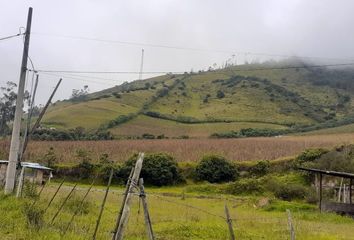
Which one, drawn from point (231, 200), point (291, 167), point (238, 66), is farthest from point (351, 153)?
point (238, 66)

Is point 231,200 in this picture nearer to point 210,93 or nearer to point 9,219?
point 9,219

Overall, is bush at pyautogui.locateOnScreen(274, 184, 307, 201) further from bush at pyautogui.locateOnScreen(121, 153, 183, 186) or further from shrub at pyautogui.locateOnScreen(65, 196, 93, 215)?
shrub at pyautogui.locateOnScreen(65, 196, 93, 215)

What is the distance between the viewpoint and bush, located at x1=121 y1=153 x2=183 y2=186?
1908 inches

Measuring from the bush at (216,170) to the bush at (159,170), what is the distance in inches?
102

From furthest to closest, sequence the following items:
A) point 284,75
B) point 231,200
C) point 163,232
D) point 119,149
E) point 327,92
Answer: point 284,75 → point 327,92 → point 119,149 → point 231,200 → point 163,232

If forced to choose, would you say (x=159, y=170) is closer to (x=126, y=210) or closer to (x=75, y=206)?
(x=75, y=206)

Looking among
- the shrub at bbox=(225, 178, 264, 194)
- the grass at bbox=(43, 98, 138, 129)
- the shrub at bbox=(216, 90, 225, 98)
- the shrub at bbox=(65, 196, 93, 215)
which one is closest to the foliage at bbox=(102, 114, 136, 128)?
the grass at bbox=(43, 98, 138, 129)

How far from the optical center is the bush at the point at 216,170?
49438mm

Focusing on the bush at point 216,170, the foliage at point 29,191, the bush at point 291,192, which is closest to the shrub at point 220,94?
the bush at point 216,170

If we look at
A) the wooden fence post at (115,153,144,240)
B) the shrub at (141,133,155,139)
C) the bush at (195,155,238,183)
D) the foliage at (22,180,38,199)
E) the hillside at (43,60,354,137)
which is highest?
the hillside at (43,60,354,137)

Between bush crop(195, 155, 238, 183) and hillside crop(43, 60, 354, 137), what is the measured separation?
28.7 m

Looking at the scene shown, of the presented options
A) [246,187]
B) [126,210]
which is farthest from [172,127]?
[126,210]

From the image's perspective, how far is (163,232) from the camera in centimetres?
1691

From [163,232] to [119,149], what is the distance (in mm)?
45382
